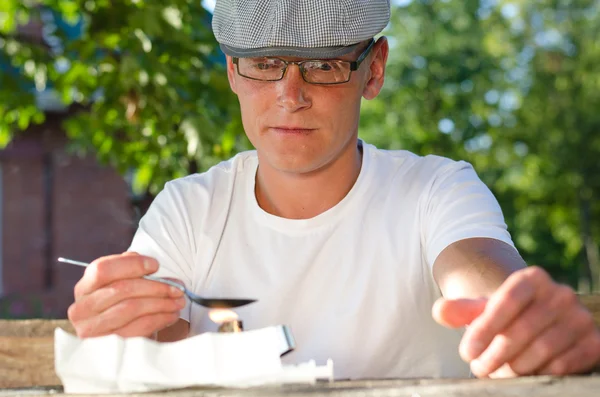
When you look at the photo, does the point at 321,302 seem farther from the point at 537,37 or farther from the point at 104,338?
the point at 537,37

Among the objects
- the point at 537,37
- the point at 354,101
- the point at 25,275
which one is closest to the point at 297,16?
the point at 354,101

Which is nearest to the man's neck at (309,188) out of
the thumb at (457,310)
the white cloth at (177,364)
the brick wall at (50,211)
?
the white cloth at (177,364)

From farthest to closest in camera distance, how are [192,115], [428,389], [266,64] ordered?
[192,115] → [266,64] → [428,389]

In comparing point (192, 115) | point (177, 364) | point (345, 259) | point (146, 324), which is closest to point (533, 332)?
point (177, 364)

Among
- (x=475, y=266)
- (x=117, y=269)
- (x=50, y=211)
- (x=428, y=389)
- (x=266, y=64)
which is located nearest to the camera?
(x=428, y=389)

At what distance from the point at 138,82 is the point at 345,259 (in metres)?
2.73

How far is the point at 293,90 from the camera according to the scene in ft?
7.00

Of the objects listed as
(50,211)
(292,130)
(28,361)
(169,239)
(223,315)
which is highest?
(292,130)

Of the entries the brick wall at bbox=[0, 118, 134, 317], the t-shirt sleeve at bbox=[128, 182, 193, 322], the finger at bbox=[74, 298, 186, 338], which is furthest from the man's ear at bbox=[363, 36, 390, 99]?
the brick wall at bbox=[0, 118, 134, 317]

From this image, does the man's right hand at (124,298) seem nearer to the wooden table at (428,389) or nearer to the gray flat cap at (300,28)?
the wooden table at (428,389)

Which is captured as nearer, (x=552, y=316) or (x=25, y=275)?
(x=552, y=316)

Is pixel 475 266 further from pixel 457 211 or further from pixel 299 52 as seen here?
pixel 299 52

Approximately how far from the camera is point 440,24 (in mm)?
18781

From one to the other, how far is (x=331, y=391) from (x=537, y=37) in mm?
26550
